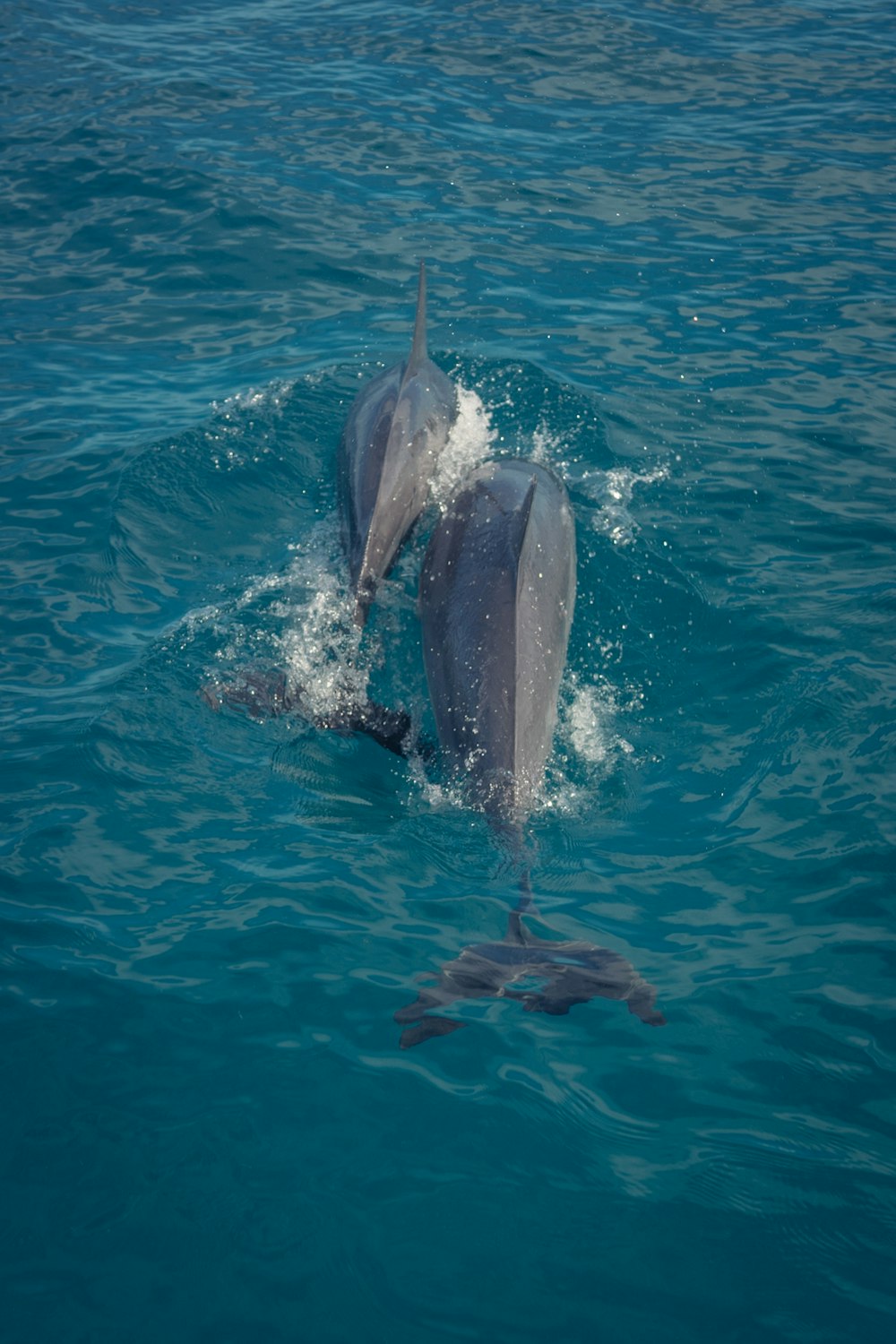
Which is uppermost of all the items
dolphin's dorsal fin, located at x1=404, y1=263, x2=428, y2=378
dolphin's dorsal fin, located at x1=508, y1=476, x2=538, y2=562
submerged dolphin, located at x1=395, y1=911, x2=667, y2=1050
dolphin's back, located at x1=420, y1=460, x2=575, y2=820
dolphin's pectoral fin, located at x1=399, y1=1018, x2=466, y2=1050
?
dolphin's dorsal fin, located at x1=404, y1=263, x2=428, y2=378

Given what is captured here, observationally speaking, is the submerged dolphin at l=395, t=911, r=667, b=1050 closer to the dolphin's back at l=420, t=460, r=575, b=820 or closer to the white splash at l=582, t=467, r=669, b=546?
the dolphin's back at l=420, t=460, r=575, b=820

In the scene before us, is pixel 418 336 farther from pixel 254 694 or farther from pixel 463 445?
pixel 254 694

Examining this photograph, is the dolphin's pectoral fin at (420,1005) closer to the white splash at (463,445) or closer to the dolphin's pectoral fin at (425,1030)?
the dolphin's pectoral fin at (425,1030)

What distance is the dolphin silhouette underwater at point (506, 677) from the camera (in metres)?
7.00

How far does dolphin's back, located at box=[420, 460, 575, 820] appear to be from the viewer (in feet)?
27.4

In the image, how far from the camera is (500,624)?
919 cm

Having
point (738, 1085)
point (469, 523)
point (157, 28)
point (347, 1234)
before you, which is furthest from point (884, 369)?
point (157, 28)

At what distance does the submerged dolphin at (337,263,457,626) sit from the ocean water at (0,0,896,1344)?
0.86 feet

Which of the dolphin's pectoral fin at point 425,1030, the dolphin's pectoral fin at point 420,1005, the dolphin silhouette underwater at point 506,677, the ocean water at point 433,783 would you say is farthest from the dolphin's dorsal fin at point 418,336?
the dolphin's pectoral fin at point 425,1030

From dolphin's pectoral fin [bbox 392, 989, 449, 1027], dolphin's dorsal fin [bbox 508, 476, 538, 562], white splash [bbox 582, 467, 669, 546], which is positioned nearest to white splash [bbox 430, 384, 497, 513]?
dolphin's dorsal fin [bbox 508, 476, 538, 562]

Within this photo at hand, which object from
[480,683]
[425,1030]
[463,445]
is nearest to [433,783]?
[480,683]

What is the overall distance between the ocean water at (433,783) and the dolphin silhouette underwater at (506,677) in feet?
0.84

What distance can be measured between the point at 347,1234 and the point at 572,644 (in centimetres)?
549

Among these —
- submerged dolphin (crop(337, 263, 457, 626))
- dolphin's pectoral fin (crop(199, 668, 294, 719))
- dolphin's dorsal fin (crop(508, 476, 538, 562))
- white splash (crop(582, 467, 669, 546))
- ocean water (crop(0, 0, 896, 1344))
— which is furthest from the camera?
white splash (crop(582, 467, 669, 546))
